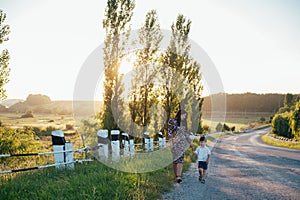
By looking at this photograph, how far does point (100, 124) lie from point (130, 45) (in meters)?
5.47

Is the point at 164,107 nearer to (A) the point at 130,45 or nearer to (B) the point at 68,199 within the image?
(A) the point at 130,45

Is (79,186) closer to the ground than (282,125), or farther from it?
farther from it

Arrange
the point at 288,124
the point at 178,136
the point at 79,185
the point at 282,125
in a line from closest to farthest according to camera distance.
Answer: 1. the point at 79,185
2. the point at 178,136
3. the point at 288,124
4. the point at 282,125

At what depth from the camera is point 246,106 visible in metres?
127

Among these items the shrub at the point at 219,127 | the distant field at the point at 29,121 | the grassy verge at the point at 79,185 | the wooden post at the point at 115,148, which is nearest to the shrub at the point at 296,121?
the distant field at the point at 29,121

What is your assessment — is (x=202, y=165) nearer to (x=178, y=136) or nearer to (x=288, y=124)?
(x=178, y=136)

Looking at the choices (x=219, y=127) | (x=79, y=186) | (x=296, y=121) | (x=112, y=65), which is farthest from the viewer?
(x=219, y=127)

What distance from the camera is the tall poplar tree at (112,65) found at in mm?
16641

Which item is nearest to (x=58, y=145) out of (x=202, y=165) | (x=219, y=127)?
(x=202, y=165)

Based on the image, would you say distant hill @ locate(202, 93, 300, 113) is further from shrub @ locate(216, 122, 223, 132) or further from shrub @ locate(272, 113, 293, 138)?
shrub @ locate(272, 113, 293, 138)

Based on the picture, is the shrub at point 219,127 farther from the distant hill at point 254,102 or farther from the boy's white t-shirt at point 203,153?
the boy's white t-shirt at point 203,153

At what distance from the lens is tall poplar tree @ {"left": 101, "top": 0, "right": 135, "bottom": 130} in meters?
16.6

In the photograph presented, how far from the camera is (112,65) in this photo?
16.7 meters

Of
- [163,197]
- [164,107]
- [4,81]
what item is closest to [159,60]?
[164,107]
